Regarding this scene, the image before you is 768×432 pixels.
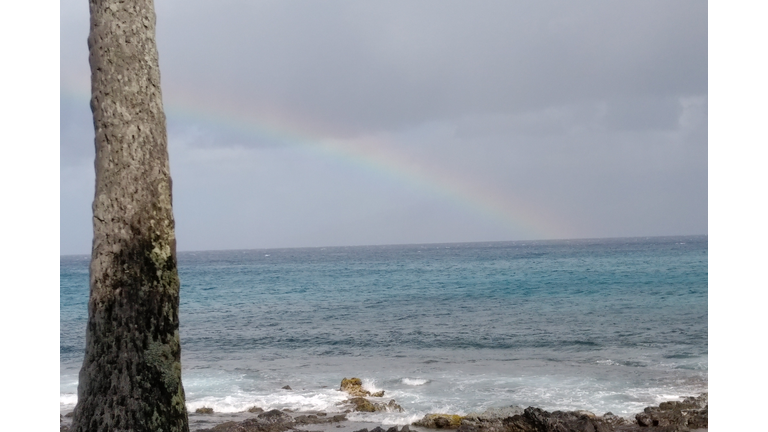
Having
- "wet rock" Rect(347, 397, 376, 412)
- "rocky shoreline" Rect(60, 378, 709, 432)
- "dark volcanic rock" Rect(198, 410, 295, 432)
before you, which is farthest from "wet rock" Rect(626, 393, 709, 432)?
"dark volcanic rock" Rect(198, 410, 295, 432)

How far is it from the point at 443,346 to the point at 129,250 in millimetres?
17457

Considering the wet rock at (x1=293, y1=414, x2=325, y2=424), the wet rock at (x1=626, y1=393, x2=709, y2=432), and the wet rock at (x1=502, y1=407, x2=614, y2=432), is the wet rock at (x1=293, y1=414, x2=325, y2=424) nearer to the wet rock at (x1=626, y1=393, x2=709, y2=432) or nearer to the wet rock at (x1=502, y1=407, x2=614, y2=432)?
the wet rock at (x1=502, y1=407, x2=614, y2=432)

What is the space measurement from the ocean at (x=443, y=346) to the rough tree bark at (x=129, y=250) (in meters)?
6.50

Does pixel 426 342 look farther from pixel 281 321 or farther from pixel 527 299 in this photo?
pixel 527 299

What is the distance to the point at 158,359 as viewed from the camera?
164 inches

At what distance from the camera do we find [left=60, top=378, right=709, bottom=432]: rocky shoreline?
8164mm

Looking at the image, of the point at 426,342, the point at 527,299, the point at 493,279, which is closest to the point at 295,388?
the point at 426,342

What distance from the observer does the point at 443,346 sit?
2075 cm

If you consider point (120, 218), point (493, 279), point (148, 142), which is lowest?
point (493, 279)

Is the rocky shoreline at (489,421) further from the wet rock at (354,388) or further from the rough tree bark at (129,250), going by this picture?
the rough tree bark at (129,250)

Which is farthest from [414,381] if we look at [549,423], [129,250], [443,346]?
[129,250]

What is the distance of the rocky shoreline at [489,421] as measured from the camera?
816cm

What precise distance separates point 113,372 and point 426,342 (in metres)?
18.2

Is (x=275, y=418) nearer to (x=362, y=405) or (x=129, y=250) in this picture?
(x=362, y=405)
